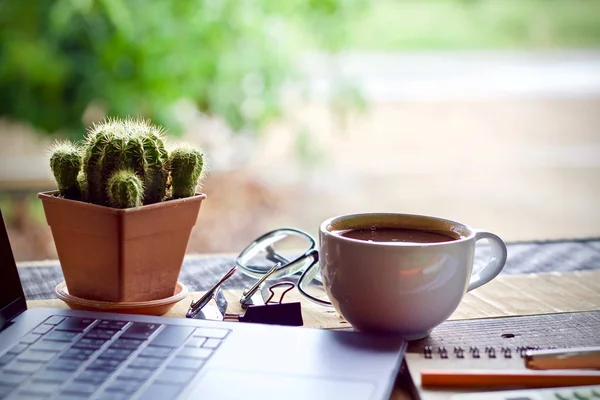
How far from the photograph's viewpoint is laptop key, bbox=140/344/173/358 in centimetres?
52

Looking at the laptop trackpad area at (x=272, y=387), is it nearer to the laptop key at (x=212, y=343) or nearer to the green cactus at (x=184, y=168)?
the laptop key at (x=212, y=343)

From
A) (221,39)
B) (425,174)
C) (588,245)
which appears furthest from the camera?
(425,174)

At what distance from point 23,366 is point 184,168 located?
0.78 feet

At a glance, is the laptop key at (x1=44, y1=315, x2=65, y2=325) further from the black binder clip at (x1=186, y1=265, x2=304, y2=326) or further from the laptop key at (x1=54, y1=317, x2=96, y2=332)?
the black binder clip at (x1=186, y1=265, x2=304, y2=326)

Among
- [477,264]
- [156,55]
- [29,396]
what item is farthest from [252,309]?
[156,55]

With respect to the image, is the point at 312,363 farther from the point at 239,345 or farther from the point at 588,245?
the point at 588,245

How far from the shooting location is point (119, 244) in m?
0.62

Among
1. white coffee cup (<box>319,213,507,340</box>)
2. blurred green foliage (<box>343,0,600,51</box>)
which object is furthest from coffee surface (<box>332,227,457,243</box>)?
blurred green foliage (<box>343,0,600,51</box>)

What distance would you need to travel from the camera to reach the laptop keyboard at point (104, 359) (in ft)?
1.54

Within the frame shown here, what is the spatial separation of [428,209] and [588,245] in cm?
220

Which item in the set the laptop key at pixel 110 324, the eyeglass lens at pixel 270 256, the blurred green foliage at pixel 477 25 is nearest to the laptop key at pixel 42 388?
the laptop key at pixel 110 324

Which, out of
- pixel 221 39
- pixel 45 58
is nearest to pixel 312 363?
pixel 221 39

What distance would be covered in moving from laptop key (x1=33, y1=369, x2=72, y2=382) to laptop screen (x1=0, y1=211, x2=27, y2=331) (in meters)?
0.12

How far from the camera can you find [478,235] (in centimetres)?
61
